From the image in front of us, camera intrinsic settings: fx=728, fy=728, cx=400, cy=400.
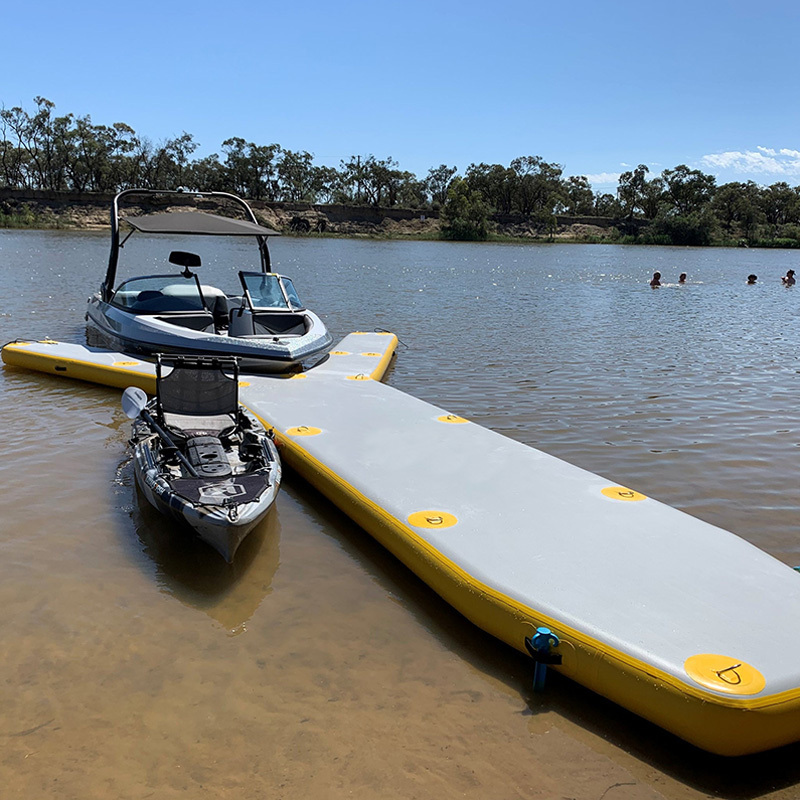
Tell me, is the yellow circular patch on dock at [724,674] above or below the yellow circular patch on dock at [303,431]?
above

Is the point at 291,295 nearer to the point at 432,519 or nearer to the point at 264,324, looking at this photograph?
the point at 264,324

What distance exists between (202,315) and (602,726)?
886cm

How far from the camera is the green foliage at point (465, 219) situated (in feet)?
280

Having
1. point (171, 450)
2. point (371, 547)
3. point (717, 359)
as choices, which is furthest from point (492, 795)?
point (717, 359)

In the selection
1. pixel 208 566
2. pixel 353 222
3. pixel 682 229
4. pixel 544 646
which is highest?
pixel 682 229

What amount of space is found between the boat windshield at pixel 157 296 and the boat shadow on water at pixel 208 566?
18.6 feet

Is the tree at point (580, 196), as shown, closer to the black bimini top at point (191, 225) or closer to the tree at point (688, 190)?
the tree at point (688, 190)

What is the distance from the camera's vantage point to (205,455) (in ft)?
18.9

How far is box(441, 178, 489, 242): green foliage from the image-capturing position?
85.4 metres

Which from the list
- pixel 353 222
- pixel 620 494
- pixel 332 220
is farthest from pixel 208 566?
pixel 353 222

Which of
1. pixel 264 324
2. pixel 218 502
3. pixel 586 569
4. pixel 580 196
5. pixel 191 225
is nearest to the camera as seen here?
pixel 586 569

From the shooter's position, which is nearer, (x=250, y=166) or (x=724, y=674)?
(x=724, y=674)

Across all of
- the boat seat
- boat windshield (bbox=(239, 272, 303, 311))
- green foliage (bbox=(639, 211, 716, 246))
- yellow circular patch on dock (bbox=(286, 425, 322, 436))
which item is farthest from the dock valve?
green foliage (bbox=(639, 211, 716, 246))

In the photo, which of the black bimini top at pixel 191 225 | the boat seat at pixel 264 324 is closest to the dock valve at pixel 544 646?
the boat seat at pixel 264 324
